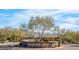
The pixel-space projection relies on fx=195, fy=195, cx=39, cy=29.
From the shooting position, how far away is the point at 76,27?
224 cm

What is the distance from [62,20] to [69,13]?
0.38 ft

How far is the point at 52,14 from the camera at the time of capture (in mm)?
2264

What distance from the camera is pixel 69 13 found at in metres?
2.26

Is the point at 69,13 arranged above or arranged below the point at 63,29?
above
